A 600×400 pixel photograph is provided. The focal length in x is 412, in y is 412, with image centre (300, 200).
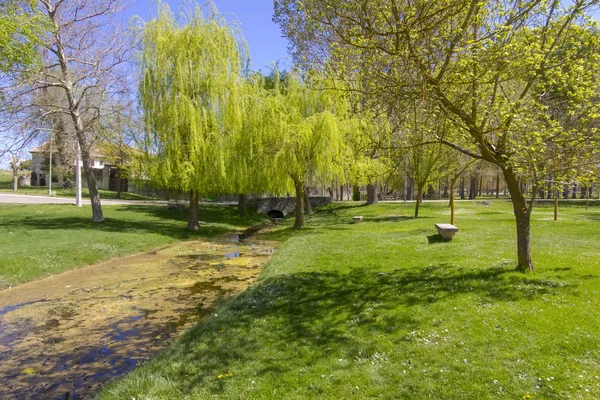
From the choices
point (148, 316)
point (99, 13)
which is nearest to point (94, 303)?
point (148, 316)

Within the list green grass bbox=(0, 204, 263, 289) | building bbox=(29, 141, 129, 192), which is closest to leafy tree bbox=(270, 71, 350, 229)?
green grass bbox=(0, 204, 263, 289)

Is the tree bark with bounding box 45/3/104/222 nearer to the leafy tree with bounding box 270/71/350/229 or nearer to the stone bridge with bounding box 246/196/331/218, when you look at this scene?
the leafy tree with bounding box 270/71/350/229

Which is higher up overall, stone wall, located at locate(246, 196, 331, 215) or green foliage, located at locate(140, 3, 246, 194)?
green foliage, located at locate(140, 3, 246, 194)

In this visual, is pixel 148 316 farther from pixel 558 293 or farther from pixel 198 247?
pixel 198 247

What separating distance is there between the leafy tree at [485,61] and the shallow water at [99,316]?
723cm

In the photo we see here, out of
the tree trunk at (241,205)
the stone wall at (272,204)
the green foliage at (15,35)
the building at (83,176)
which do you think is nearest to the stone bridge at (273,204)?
the stone wall at (272,204)

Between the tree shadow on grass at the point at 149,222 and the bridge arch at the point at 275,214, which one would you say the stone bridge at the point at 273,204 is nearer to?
the bridge arch at the point at 275,214

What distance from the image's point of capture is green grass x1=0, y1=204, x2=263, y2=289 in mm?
14559

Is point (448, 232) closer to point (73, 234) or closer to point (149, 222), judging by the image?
point (73, 234)

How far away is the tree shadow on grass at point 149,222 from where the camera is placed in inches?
872

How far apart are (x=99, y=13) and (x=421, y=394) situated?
23.0 m

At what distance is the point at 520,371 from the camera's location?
5.11 m

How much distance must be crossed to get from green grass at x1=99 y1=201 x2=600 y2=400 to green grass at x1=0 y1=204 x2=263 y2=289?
890cm

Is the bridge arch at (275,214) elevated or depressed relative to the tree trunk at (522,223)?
depressed
